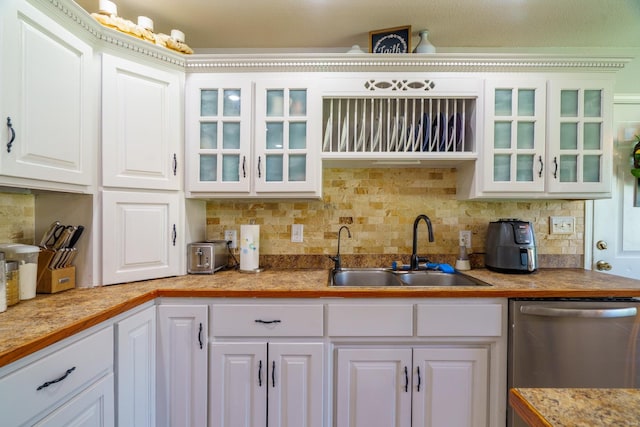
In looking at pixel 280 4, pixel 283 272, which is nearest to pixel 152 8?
pixel 280 4

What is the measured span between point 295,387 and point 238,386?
283 mm

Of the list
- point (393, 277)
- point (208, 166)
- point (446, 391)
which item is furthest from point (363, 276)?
point (208, 166)

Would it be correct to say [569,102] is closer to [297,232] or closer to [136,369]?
[297,232]

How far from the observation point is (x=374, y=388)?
1.39m

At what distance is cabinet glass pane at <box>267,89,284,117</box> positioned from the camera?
1.70 metres

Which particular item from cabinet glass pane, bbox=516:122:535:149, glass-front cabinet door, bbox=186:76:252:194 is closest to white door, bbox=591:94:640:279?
cabinet glass pane, bbox=516:122:535:149

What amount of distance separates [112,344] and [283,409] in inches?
32.7

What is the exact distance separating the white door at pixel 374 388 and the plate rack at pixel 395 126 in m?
1.15

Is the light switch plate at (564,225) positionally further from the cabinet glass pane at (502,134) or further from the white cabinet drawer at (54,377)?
the white cabinet drawer at (54,377)

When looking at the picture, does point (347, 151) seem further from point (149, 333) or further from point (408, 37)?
point (149, 333)

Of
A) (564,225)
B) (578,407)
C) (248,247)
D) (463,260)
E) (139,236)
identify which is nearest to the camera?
(578,407)

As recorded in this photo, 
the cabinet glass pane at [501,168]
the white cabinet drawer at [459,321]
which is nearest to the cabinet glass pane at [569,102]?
the cabinet glass pane at [501,168]

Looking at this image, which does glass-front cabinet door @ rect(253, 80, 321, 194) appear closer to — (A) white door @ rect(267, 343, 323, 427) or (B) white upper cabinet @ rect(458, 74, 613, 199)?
(A) white door @ rect(267, 343, 323, 427)

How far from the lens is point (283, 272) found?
181 cm
